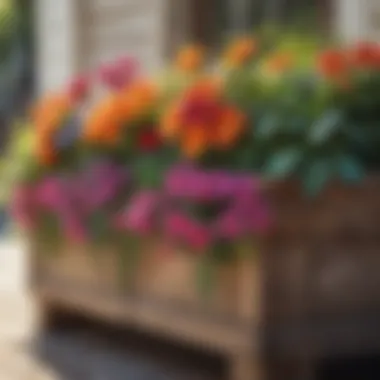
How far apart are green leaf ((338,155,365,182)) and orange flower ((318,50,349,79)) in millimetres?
188

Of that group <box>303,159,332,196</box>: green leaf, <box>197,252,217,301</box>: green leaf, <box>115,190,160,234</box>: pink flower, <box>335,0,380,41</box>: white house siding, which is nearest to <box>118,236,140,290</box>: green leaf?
<box>115,190,160,234</box>: pink flower

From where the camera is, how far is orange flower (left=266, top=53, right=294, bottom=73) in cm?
222

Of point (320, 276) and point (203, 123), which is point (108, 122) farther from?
point (320, 276)

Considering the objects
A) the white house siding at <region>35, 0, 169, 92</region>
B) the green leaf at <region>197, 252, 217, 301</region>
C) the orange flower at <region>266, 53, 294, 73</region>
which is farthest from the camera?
the white house siding at <region>35, 0, 169, 92</region>

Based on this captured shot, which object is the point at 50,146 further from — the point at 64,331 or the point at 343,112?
the point at 343,112

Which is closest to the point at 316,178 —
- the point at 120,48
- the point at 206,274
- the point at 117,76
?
the point at 206,274

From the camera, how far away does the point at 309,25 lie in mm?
2867

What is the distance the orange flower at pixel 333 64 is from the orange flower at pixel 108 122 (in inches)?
17.4

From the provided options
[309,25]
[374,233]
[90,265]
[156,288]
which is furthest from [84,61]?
[374,233]

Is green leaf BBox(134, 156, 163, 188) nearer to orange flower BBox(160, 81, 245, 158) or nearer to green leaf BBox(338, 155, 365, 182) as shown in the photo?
orange flower BBox(160, 81, 245, 158)

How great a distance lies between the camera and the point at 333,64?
2.12 metres

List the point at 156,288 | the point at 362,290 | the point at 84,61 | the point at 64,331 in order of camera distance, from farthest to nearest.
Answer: the point at 84,61
the point at 64,331
the point at 156,288
the point at 362,290

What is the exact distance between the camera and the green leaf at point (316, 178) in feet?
6.45

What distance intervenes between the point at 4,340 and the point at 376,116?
1.11m
